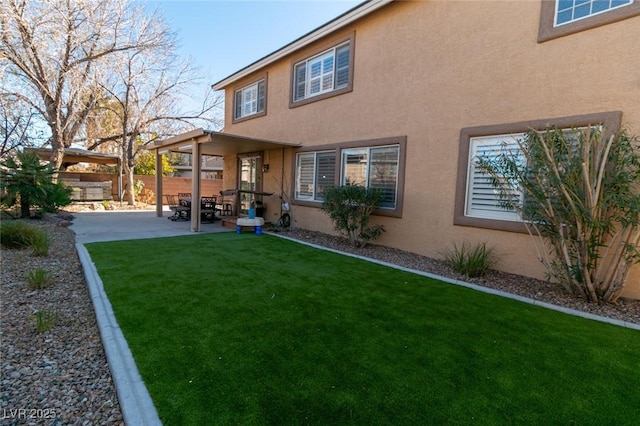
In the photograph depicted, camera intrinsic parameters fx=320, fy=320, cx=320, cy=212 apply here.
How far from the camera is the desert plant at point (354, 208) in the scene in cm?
725

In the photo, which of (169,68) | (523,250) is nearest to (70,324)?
(523,250)

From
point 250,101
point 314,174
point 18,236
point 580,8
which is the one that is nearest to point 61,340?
point 18,236

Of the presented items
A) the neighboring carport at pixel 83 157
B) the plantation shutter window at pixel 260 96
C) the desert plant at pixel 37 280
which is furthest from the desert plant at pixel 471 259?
the neighboring carport at pixel 83 157

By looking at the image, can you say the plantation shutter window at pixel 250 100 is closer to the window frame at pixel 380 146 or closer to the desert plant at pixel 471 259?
the window frame at pixel 380 146

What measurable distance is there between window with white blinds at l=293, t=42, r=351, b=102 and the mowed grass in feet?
20.3

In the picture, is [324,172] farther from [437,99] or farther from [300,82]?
[437,99]

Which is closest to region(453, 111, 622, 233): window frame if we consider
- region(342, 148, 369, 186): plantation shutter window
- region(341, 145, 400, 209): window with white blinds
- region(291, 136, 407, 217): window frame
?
region(291, 136, 407, 217): window frame

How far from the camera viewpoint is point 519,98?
5566mm

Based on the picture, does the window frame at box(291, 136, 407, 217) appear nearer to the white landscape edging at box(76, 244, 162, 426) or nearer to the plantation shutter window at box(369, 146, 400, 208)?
the plantation shutter window at box(369, 146, 400, 208)

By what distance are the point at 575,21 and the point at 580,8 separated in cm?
24

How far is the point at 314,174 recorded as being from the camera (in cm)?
979

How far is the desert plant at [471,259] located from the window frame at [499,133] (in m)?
0.44

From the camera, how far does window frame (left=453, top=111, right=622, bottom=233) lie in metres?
4.67

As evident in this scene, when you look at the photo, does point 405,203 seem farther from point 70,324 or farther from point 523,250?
point 70,324
